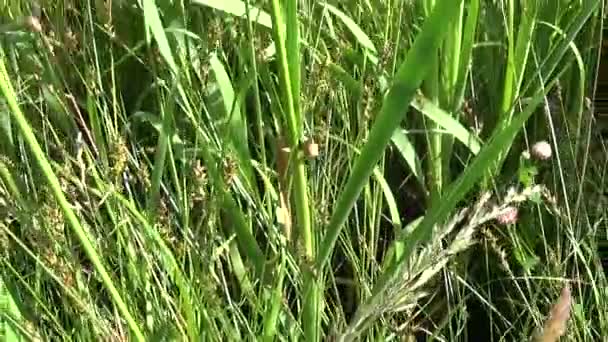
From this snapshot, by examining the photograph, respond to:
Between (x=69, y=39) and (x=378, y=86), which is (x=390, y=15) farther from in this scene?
(x=69, y=39)

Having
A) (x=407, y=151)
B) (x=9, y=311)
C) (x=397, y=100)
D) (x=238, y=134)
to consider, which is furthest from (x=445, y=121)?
(x=9, y=311)

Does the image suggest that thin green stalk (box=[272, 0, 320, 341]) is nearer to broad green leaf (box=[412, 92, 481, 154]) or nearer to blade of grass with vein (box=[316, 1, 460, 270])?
blade of grass with vein (box=[316, 1, 460, 270])

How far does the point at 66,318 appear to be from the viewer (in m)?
0.88

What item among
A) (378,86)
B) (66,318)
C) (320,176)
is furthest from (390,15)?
(66,318)

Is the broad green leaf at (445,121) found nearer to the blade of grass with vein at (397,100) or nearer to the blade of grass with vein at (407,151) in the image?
the blade of grass with vein at (407,151)

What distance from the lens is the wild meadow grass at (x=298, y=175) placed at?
693 millimetres

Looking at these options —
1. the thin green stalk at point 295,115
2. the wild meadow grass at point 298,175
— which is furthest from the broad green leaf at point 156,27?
the thin green stalk at point 295,115

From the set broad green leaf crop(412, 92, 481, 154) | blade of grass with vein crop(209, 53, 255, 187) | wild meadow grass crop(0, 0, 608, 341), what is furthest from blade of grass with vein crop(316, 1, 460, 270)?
broad green leaf crop(412, 92, 481, 154)

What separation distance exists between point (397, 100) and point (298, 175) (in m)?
0.10

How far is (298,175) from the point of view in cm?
71

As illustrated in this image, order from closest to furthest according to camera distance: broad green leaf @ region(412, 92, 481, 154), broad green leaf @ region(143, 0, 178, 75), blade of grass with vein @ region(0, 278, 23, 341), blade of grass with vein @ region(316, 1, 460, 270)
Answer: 1. blade of grass with vein @ region(316, 1, 460, 270)
2. blade of grass with vein @ region(0, 278, 23, 341)
3. broad green leaf @ region(143, 0, 178, 75)
4. broad green leaf @ region(412, 92, 481, 154)

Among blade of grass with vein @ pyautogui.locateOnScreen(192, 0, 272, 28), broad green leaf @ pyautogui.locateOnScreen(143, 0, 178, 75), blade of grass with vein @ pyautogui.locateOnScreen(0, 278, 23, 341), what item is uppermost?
blade of grass with vein @ pyautogui.locateOnScreen(192, 0, 272, 28)

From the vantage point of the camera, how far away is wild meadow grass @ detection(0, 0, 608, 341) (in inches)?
27.3

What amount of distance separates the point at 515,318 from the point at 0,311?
1.74ft
